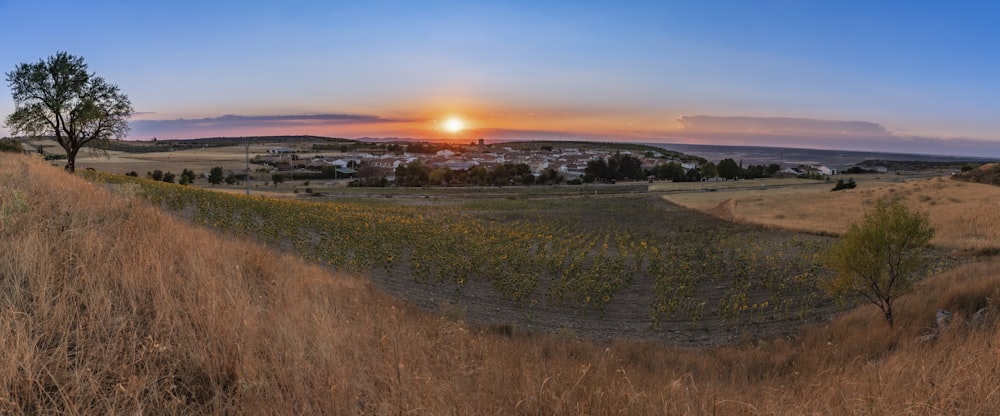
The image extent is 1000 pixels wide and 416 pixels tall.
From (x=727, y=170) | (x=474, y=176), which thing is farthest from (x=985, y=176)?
(x=474, y=176)

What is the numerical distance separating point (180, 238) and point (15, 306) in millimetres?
3158

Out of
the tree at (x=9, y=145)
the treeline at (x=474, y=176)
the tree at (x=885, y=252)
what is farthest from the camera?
the treeline at (x=474, y=176)

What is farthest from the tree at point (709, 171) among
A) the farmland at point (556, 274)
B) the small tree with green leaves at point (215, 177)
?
the small tree with green leaves at point (215, 177)

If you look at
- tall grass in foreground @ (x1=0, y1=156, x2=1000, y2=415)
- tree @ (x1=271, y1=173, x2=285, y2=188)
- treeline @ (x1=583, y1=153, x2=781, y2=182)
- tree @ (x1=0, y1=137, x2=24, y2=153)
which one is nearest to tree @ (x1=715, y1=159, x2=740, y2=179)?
treeline @ (x1=583, y1=153, x2=781, y2=182)

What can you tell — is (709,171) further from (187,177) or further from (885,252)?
(885,252)

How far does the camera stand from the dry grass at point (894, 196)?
23.4 metres

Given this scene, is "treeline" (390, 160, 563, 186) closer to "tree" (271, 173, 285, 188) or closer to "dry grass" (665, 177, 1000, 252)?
"tree" (271, 173, 285, 188)

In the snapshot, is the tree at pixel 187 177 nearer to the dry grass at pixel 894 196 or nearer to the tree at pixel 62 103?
the tree at pixel 62 103

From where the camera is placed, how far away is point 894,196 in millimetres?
43000

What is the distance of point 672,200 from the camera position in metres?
61.8

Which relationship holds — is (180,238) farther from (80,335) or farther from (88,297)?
(80,335)

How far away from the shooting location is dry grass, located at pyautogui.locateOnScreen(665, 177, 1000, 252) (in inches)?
920

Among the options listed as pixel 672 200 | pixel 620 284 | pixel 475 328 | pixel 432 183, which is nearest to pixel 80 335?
pixel 475 328

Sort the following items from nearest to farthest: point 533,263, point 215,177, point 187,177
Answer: point 533,263 < point 187,177 < point 215,177
